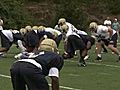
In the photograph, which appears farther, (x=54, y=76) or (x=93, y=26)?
(x=93, y=26)

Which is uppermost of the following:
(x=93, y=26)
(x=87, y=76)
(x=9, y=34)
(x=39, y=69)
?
(x=39, y=69)

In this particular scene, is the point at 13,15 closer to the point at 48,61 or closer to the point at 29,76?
the point at 48,61

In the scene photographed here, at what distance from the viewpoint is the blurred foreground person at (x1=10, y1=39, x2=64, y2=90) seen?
774 cm

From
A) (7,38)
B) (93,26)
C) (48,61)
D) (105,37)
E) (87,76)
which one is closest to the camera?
(48,61)

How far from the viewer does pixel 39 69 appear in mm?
7797

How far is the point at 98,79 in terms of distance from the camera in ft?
47.3

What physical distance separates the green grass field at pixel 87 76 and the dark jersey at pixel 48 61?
4.92 meters

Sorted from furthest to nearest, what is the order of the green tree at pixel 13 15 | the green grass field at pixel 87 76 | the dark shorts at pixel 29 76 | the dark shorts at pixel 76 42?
1. the green tree at pixel 13 15
2. the dark shorts at pixel 76 42
3. the green grass field at pixel 87 76
4. the dark shorts at pixel 29 76

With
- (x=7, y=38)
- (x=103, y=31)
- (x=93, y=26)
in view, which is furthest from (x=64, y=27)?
(x=7, y=38)

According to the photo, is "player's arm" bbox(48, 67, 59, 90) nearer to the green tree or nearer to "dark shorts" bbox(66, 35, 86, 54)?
"dark shorts" bbox(66, 35, 86, 54)

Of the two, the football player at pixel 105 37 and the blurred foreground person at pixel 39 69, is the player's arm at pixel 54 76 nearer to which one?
the blurred foreground person at pixel 39 69

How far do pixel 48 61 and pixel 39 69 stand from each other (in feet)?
0.60

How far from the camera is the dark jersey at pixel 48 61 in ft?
25.7

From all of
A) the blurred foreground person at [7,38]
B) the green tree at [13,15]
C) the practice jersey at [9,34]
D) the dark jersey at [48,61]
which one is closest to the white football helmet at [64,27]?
the blurred foreground person at [7,38]
